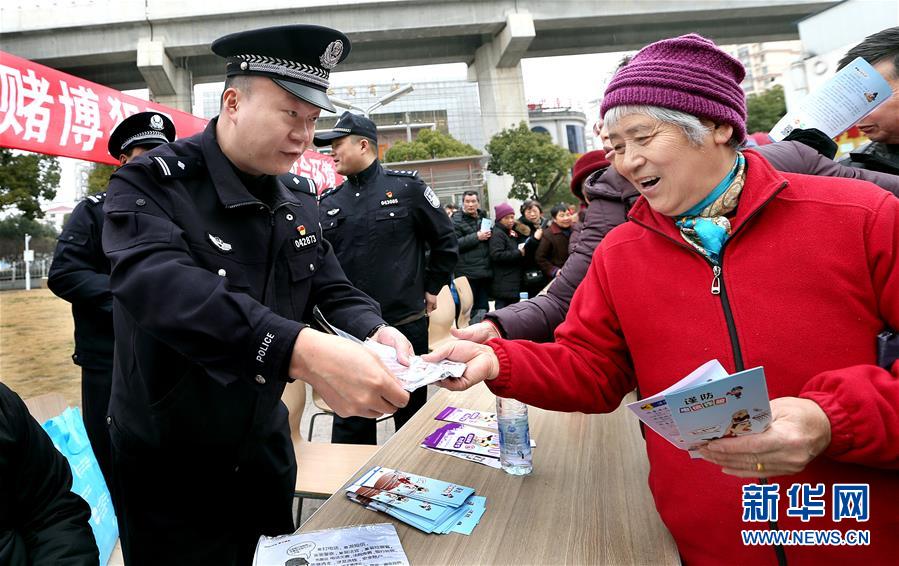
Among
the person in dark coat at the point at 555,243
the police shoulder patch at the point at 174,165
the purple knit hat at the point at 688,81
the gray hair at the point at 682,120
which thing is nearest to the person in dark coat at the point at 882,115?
the purple knit hat at the point at 688,81

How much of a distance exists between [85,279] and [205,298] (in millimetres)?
2059

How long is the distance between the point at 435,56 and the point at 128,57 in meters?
13.1

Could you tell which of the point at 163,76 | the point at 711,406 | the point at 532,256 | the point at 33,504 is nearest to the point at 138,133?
Result: the point at 33,504

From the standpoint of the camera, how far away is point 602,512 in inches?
54.6

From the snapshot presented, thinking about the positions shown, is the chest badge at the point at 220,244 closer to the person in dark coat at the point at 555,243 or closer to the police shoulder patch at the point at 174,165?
the police shoulder patch at the point at 174,165

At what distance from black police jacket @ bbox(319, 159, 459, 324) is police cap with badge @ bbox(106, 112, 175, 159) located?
112 cm

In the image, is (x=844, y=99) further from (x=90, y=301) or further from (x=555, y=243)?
(x=555, y=243)

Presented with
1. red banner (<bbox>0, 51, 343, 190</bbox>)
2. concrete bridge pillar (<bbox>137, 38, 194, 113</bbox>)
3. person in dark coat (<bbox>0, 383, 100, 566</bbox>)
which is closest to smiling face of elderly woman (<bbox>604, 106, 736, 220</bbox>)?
person in dark coat (<bbox>0, 383, 100, 566</bbox>)

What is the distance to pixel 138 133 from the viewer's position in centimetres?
309

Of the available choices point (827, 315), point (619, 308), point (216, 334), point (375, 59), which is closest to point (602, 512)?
point (619, 308)

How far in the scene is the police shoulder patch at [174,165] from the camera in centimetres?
144

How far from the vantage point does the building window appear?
3017 inches

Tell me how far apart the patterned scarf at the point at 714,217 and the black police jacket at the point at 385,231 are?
256cm

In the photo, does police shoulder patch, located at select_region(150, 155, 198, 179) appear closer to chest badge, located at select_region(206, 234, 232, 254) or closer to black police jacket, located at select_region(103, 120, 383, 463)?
black police jacket, located at select_region(103, 120, 383, 463)
